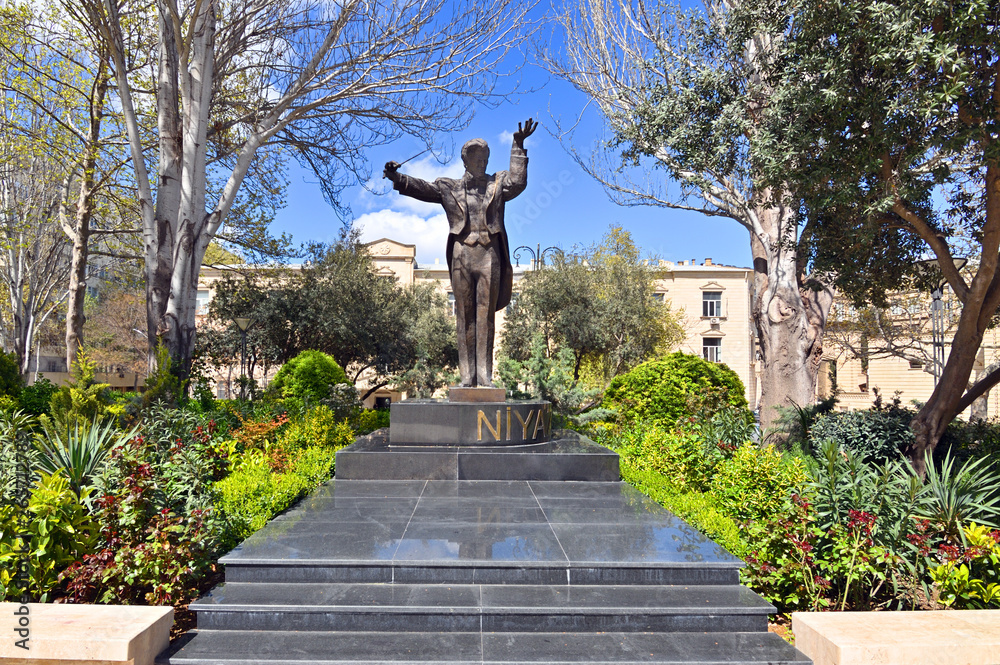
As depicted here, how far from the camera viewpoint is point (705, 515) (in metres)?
5.47

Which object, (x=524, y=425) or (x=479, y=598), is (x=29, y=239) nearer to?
(x=524, y=425)

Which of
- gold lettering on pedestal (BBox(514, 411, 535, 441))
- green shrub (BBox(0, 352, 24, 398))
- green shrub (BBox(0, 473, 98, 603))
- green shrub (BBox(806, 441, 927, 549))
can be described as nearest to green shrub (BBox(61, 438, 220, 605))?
green shrub (BBox(0, 473, 98, 603))

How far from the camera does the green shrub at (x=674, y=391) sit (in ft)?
41.0

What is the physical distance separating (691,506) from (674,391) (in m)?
6.96

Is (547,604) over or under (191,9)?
under

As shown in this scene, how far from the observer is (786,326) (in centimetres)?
1242

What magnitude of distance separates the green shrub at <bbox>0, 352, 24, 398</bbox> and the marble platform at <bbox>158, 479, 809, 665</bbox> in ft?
31.0

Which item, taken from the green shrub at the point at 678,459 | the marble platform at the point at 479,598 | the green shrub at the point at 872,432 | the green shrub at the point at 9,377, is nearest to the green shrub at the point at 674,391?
the green shrub at the point at 678,459

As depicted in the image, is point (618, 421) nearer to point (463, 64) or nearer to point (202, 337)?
point (463, 64)

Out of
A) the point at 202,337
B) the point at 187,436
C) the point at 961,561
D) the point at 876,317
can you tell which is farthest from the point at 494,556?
the point at 876,317

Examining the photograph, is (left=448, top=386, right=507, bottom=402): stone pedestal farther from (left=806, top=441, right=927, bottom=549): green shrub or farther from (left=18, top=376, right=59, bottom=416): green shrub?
(left=18, top=376, right=59, bottom=416): green shrub

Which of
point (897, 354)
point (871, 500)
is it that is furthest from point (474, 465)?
point (897, 354)

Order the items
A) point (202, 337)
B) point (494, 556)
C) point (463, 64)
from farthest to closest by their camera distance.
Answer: point (202, 337) → point (463, 64) → point (494, 556)

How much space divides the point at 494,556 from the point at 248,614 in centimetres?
162
